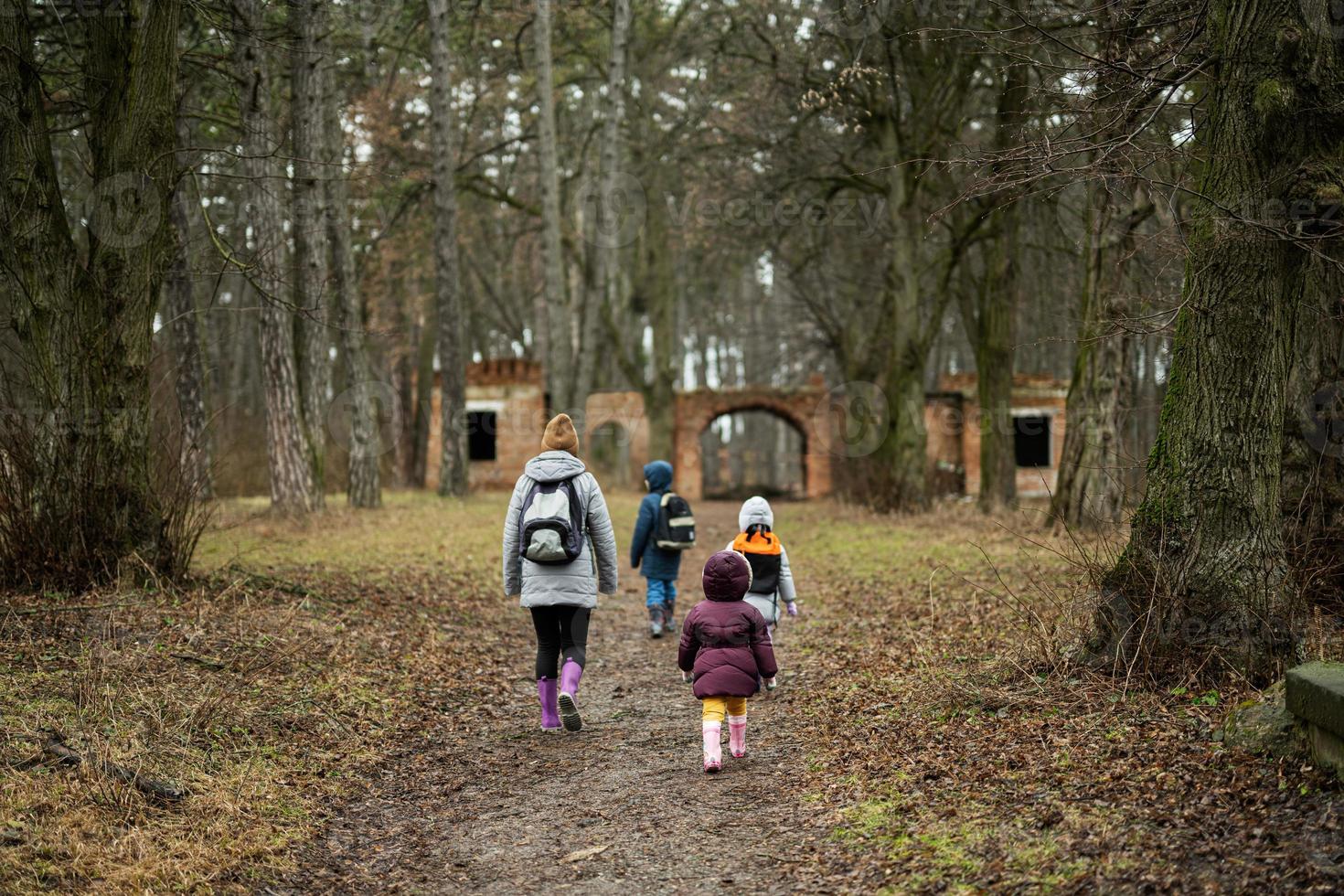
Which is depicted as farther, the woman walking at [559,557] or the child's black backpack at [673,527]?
the child's black backpack at [673,527]

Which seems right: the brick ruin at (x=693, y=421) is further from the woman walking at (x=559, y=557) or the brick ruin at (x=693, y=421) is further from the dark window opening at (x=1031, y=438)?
the woman walking at (x=559, y=557)

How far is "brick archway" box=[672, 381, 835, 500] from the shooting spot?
31.4m

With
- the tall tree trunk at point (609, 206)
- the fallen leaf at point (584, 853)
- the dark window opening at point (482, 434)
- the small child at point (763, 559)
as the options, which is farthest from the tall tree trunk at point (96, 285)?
the dark window opening at point (482, 434)

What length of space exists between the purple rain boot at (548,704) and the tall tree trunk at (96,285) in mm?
3051

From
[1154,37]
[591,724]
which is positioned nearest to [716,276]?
[1154,37]

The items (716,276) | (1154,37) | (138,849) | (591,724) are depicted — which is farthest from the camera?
(716,276)

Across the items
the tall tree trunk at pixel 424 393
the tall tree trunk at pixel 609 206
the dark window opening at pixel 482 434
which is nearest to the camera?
the tall tree trunk at pixel 609 206

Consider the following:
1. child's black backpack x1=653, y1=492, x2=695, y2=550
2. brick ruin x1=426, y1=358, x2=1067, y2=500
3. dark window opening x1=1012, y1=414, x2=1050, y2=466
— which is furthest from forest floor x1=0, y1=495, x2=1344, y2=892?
dark window opening x1=1012, y1=414, x2=1050, y2=466

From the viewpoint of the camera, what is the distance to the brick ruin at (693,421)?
31.0 m

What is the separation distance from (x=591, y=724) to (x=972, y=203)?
47.0ft

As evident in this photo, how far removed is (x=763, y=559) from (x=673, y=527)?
201 cm

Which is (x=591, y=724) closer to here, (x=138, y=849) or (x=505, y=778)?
(x=505, y=778)

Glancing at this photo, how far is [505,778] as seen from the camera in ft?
19.2

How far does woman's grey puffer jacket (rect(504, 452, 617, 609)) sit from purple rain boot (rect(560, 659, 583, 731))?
39 centimetres
